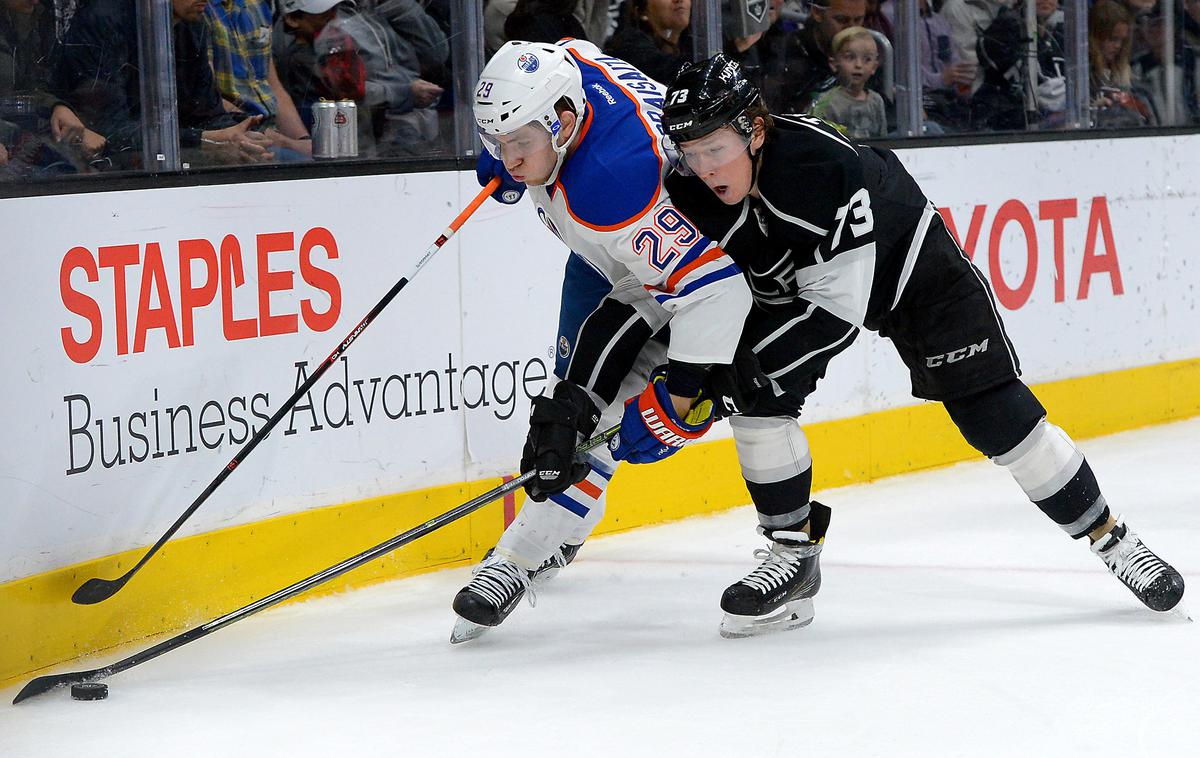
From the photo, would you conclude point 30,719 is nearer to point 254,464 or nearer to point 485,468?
point 254,464

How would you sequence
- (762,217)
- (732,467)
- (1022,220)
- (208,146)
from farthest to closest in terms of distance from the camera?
(1022,220), (732,467), (208,146), (762,217)

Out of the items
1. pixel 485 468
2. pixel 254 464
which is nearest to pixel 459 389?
pixel 485 468

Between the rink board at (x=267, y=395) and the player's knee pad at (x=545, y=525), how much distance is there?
0.57m

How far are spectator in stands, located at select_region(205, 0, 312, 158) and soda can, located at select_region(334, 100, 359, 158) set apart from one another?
0.08 m

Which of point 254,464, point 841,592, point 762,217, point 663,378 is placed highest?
point 762,217

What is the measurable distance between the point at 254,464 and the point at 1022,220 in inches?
110

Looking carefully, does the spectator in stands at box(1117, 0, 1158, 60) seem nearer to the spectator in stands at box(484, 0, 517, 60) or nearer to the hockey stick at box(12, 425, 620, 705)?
the spectator in stands at box(484, 0, 517, 60)

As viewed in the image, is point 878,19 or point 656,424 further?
point 878,19

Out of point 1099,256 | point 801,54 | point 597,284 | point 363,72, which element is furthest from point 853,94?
point 597,284

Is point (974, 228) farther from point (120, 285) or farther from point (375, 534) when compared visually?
point (120, 285)

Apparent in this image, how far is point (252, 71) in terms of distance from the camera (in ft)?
12.1

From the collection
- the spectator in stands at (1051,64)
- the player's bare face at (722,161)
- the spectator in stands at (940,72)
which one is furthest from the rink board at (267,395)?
the player's bare face at (722,161)

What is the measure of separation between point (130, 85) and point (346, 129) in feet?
1.85

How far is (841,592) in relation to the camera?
3.57 metres
